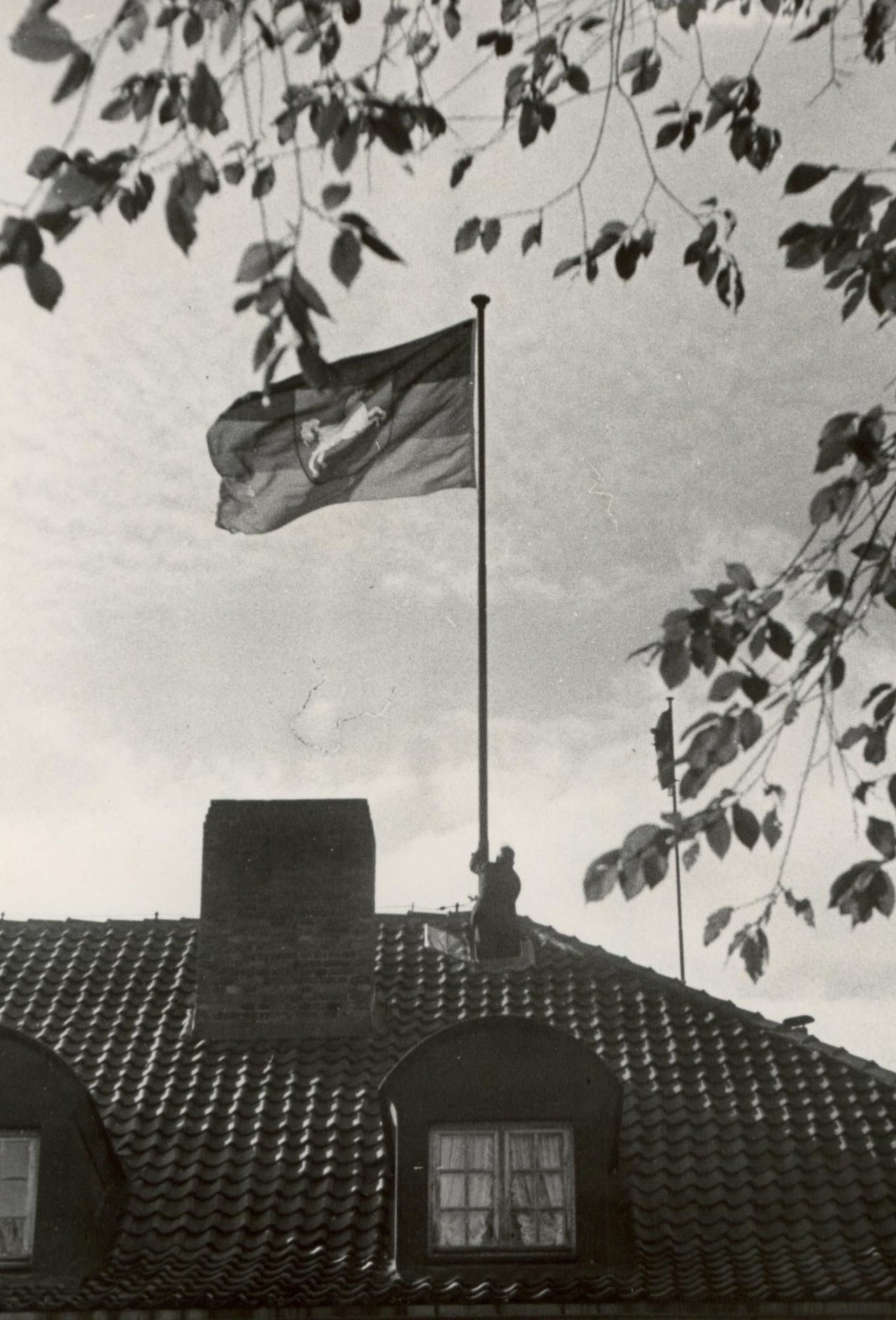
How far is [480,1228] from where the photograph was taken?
1291 cm

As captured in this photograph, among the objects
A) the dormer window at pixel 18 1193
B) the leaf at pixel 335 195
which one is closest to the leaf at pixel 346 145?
the leaf at pixel 335 195

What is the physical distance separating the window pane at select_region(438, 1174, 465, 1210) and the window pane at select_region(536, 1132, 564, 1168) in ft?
1.95

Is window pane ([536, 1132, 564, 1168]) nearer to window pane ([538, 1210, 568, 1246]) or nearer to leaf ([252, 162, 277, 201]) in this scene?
window pane ([538, 1210, 568, 1246])

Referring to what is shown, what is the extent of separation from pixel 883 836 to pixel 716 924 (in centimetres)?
62

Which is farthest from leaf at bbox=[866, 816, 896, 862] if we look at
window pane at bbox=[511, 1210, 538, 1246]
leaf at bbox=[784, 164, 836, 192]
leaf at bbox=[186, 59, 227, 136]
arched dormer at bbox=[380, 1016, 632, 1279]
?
window pane at bbox=[511, 1210, 538, 1246]

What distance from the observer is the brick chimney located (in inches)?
599

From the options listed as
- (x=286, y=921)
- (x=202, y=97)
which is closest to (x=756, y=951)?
(x=202, y=97)

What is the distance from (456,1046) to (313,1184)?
4.62ft

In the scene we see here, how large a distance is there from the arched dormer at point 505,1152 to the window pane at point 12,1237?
8.49 feet

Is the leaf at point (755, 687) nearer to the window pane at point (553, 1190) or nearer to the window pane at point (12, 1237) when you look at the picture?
the window pane at point (553, 1190)

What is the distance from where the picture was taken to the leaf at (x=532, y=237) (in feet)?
20.8

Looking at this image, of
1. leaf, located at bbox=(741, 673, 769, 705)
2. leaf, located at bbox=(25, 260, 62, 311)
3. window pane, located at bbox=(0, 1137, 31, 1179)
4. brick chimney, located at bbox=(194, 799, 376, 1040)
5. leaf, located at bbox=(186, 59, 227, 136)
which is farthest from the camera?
brick chimney, located at bbox=(194, 799, 376, 1040)

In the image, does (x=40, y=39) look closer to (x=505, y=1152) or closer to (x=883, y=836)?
(x=883, y=836)

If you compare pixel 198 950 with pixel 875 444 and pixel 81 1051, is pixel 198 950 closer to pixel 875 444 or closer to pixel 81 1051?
pixel 81 1051
